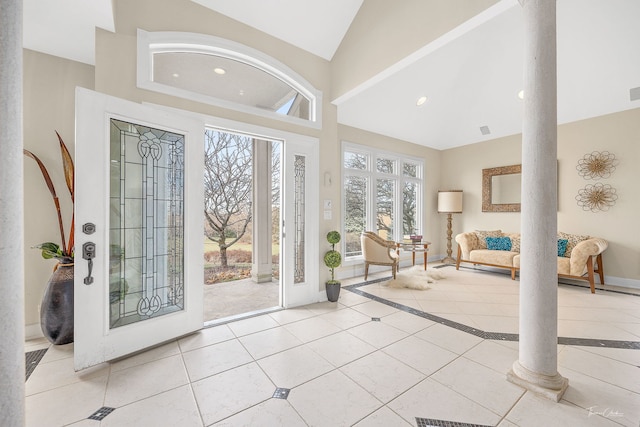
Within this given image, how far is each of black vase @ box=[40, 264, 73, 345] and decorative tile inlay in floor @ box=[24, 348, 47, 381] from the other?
111mm

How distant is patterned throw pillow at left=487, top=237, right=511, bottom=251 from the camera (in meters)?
5.34

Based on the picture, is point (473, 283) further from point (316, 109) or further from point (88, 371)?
point (88, 371)

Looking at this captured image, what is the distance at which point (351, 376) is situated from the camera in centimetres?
205

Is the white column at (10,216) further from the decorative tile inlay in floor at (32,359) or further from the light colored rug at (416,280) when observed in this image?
the light colored rug at (416,280)

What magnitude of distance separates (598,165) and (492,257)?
2339mm

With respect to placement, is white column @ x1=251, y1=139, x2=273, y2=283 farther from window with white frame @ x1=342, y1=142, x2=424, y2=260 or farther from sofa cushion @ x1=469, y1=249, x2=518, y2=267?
sofa cushion @ x1=469, y1=249, x2=518, y2=267

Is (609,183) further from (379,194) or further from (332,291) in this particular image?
(332,291)

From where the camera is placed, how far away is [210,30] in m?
2.90

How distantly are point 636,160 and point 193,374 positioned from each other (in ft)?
22.8

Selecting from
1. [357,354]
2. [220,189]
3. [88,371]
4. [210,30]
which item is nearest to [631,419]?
[357,354]

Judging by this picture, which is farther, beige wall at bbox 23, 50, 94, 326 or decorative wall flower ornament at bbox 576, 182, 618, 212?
decorative wall flower ornament at bbox 576, 182, 618, 212

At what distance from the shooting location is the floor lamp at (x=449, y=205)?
6348 mm

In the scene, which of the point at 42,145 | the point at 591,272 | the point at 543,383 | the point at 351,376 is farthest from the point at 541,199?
the point at 42,145

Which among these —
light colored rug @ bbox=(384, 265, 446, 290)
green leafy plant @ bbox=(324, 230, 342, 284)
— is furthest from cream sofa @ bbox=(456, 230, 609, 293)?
green leafy plant @ bbox=(324, 230, 342, 284)
